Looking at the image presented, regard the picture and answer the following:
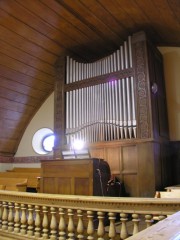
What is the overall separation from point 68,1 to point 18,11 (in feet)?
3.11

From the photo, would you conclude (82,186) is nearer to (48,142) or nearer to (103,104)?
(103,104)

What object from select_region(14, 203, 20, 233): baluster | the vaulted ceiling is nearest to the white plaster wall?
the vaulted ceiling

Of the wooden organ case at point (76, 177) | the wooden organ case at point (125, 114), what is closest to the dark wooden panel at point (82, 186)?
the wooden organ case at point (76, 177)

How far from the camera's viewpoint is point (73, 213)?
2.87m

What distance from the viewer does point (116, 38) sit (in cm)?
560

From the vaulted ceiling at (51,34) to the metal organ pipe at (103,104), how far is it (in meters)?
0.48

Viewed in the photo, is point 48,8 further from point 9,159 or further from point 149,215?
point 9,159

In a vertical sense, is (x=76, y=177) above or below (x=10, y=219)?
above

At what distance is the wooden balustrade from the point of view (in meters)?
2.17

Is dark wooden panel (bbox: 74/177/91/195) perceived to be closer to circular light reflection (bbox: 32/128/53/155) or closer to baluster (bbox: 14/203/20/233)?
baluster (bbox: 14/203/20/233)

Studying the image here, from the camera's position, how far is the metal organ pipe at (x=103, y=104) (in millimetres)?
4988

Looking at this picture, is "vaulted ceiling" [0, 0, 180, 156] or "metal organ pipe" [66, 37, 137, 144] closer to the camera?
"vaulted ceiling" [0, 0, 180, 156]

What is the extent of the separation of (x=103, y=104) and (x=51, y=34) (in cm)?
181

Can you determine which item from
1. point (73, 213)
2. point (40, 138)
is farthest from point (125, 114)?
point (40, 138)
